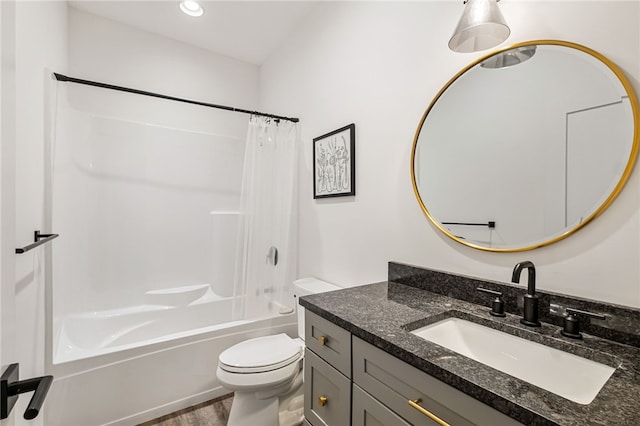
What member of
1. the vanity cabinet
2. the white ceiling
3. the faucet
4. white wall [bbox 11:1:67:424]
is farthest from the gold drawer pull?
the white ceiling

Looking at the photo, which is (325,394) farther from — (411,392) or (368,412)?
(411,392)

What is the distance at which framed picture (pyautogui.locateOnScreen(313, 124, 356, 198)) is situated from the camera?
180 centimetres

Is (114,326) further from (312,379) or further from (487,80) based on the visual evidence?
(487,80)

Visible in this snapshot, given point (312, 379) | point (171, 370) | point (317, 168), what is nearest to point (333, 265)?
point (317, 168)

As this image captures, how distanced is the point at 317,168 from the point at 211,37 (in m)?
1.61

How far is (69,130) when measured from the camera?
221 centimetres

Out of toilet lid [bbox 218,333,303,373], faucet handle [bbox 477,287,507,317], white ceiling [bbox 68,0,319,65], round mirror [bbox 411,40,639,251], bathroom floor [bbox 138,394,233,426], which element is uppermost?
white ceiling [bbox 68,0,319,65]

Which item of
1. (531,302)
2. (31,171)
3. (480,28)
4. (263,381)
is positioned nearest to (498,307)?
(531,302)

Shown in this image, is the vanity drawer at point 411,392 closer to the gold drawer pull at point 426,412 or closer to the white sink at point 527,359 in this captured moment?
the gold drawer pull at point 426,412

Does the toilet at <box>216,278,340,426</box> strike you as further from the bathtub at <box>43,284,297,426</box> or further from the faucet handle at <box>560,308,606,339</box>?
the faucet handle at <box>560,308,606,339</box>

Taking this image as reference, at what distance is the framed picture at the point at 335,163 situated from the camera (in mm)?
1798

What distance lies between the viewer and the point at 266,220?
2.19m

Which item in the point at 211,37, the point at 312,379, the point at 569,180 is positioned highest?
the point at 211,37

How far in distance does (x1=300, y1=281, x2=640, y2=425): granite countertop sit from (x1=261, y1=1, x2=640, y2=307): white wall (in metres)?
0.19
